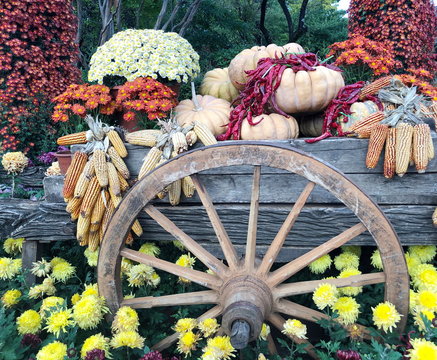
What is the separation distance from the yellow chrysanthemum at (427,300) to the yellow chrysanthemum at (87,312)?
1304mm

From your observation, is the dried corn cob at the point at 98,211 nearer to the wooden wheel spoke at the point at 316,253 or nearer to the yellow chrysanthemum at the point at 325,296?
the wooden wheel spoke at the point at 316,253

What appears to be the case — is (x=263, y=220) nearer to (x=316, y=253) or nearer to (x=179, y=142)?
(x=316, y=253)

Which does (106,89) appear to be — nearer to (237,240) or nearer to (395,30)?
(237,240)

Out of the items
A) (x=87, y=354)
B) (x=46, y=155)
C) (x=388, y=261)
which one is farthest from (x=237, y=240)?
(x=46, y=155)

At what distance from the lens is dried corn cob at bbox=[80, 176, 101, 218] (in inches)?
70.5

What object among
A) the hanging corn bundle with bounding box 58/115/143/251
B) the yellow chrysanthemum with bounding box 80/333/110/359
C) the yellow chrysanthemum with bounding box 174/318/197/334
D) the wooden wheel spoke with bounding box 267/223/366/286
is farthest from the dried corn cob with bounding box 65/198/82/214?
the wooden wheel spoke with bounding box 267/223/366/286

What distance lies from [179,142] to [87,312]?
2.70 ft

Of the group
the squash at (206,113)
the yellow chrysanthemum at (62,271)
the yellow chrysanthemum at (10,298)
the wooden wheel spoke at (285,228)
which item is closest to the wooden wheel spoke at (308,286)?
the wooden wheel spoke at (285,228)

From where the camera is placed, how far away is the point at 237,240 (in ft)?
5.96

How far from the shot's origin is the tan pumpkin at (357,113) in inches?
77.0

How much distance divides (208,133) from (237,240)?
55cm

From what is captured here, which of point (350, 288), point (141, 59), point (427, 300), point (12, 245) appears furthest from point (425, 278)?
point (12, 245)

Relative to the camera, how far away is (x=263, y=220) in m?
1.76

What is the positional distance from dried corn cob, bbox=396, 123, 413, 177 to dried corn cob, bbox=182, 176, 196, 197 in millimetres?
921
